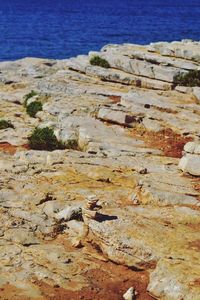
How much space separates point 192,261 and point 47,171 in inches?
338

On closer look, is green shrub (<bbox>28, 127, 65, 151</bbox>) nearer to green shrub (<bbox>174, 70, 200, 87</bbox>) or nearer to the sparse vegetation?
the sparse vegetation

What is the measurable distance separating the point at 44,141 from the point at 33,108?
7.24m

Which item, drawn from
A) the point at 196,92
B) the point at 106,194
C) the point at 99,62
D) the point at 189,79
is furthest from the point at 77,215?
the point at 99,62

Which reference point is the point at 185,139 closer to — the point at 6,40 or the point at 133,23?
the point at 6,40

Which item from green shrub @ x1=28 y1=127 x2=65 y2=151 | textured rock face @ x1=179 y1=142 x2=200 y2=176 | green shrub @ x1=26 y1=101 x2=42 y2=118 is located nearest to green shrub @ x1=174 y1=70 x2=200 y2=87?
green shrub @ x1=26 y1=101 x2=42 y2=118

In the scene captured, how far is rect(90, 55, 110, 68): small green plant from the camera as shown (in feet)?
134

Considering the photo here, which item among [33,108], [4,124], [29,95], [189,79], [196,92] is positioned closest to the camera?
[4,124]

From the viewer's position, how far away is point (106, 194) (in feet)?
68.0

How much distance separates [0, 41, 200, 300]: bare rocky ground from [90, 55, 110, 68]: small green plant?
3906 millimetres

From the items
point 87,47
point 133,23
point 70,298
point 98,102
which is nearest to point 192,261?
point 70,298

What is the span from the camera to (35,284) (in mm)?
15938

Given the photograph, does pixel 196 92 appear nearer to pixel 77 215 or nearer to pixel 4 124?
pixel 4 124

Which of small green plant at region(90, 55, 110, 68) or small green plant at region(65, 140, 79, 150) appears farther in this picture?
small green plant at region(90, 55, 110, 68)

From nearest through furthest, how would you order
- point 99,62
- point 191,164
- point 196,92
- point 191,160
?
point 191,164 → point 191,160 → point 196,92 → point 99,62
